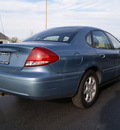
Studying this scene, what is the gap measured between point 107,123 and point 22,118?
1326 millimetres

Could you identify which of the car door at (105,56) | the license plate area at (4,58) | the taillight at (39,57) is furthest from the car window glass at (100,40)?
the license plate area at (4,58)

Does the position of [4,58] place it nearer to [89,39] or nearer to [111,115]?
[89,39]

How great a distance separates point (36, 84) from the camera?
1.92 m

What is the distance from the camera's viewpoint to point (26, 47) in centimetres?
207

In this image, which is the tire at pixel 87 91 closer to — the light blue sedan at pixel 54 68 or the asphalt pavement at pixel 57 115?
the light blue sedan at pixel 54 68

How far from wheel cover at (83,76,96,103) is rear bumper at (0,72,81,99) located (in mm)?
573

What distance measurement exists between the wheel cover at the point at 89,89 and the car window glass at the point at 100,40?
28.4 inches

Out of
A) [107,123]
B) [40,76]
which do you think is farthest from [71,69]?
[107,123]

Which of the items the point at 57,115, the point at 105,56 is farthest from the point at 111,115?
the point at 105,56

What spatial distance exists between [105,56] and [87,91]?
94 cm

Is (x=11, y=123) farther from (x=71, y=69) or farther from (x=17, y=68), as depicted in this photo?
(x=71, y=69)

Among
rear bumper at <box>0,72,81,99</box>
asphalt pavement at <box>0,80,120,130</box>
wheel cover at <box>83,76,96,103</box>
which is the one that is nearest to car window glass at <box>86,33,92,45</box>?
wheel cover at <box>83,76,96,103</box>

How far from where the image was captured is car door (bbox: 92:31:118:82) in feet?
9.94

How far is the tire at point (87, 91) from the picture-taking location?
2.51 m
